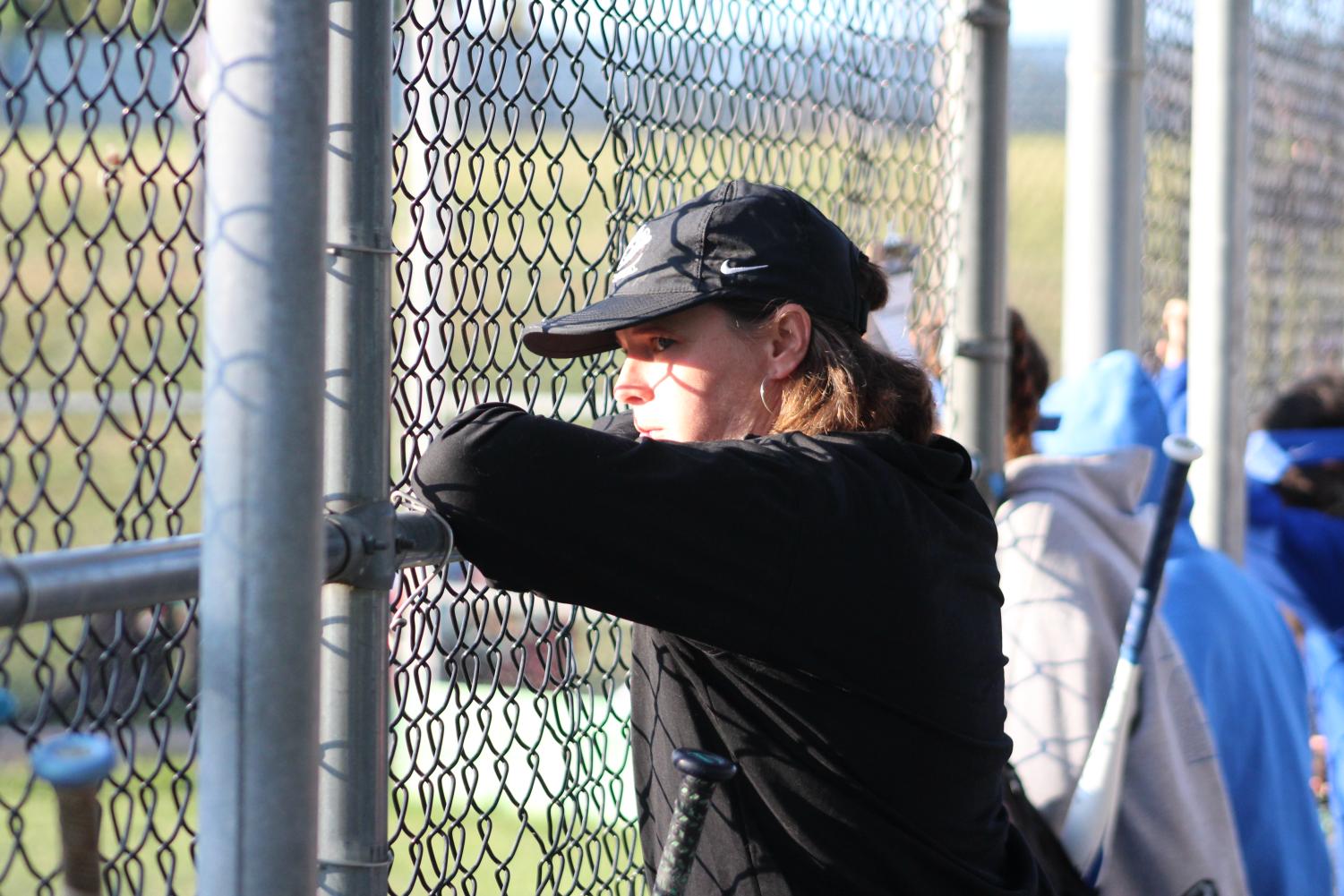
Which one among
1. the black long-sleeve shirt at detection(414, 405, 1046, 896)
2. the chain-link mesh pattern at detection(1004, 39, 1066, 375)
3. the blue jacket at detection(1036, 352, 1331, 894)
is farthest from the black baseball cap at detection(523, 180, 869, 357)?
the chain-link mesh pattern at detection(1004, 39, 1066, 375)

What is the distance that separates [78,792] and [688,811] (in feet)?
2.36

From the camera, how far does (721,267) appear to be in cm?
169

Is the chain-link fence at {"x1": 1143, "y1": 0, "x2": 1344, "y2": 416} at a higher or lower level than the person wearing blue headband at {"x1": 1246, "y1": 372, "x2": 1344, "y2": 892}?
higher

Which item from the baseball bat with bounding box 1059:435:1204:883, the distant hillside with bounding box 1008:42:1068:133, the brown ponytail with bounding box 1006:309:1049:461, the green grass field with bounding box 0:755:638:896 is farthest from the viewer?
the distant hillside with bounding box 1008:42:1068:133

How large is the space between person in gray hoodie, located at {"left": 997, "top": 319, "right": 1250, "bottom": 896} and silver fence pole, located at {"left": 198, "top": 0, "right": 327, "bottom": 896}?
5.54 ft

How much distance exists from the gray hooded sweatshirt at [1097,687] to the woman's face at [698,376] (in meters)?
0.98

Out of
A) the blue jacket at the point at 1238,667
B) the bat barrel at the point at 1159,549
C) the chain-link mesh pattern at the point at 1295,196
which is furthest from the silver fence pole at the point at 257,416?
the chain-link mesh pattern at the point at 1295,196

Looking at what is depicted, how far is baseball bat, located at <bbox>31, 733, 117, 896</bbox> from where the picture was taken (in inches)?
34.4

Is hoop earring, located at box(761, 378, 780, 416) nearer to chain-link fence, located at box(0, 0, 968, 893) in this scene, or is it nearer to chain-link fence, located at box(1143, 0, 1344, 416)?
chain-link fence, located at box(0, 0, 968, 893)

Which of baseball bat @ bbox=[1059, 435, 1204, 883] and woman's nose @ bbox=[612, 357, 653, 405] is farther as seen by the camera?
baseball bat @ bbox=[1059, 435, 1204, 883]

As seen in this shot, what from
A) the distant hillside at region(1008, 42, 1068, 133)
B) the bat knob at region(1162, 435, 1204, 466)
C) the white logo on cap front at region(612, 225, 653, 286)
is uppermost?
the distant hillside at region(1008, 42, 1068, 133)

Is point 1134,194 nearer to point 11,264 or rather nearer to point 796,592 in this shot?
point 796,592

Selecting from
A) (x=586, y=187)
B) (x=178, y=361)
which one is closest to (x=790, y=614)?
(x=586, y=187)

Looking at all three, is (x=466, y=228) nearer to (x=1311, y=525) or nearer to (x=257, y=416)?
(x=257, y=416)
